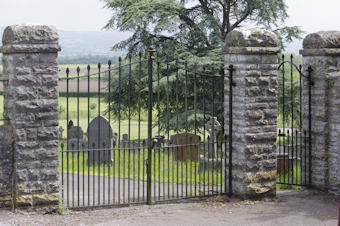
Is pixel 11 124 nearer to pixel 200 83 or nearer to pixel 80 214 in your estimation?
pixel 80 214

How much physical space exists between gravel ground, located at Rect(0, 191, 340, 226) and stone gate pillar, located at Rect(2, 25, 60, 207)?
0.52 m

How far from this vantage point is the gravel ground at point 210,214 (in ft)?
27.8

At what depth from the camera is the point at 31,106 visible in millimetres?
8383

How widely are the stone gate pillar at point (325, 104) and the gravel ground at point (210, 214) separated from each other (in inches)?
26.8

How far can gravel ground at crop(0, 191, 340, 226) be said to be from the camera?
27.8 feet

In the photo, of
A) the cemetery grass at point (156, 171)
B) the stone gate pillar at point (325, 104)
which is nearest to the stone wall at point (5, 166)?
the cemetery grass at point (156, 171)

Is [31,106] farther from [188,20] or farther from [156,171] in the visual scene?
[188,20]

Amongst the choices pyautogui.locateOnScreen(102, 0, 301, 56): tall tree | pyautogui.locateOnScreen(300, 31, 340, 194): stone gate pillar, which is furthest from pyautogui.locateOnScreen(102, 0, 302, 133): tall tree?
pyautogui.locateOnScreen(300, 31, 340, 194): stone gate pillar

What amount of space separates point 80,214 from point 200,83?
12.5m

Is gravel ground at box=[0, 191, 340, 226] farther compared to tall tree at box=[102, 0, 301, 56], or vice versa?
tall tree at box=[102, 0, 301, 56]

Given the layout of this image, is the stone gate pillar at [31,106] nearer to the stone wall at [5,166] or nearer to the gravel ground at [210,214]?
the stone wall at [5,166]

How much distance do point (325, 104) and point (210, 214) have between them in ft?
11.5

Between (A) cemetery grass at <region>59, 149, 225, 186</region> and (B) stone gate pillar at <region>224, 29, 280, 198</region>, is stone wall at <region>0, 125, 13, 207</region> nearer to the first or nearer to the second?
(A) cemetery grass at <region>59, 149, 225, 186</region>

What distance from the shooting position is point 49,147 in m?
8.57
